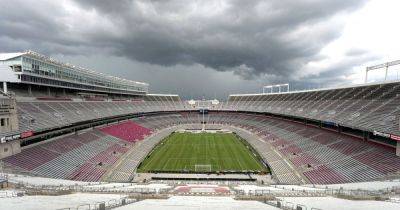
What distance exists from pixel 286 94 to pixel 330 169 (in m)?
52.2

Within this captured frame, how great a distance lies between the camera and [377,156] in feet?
126

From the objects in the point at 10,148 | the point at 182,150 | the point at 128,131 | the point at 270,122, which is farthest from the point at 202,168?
the point at 270,122

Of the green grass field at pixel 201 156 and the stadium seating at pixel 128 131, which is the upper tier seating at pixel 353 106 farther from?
the stadium seating at pixel 128 131

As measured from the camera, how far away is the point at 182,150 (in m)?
67.1

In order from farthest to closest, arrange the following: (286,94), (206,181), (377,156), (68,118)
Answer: (286,94), (68,118), (206,181), (377,156)

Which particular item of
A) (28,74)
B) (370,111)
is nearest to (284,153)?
(370,111)

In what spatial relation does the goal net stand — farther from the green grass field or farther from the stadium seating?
the stadium seating

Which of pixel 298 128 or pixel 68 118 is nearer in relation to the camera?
pixel 68 118

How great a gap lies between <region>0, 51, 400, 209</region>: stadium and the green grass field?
9.3 inches

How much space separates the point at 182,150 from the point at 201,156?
24.1ft

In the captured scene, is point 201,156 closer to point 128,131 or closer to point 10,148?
point 128,131

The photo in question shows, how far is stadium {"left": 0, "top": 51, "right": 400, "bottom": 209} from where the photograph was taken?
84.5 feet

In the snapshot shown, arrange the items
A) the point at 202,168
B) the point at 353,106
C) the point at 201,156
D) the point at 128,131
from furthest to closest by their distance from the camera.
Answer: the point at 128,131 < the point at 201,156 < the point at 353,106 < the point at 202,168

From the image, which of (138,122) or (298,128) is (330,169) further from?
(138,122)
